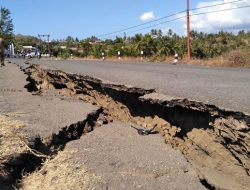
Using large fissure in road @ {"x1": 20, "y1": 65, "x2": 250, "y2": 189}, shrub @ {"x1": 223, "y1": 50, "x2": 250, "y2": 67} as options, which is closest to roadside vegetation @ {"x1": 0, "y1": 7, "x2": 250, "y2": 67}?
shrub @ {"x1": 223, "y1": 50, "x2": 250, "y2": 67}

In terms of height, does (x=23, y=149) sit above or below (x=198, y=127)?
below

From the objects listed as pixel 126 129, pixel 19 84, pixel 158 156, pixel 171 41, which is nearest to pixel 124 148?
pixel 158 156

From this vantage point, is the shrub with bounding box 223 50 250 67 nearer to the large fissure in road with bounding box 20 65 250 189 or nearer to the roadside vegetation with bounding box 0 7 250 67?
the roadside vegetation with bounding box 0 7 250 67

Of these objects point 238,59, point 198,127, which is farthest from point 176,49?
point 198,127

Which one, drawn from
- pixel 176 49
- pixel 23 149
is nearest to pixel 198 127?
pixel 23 149

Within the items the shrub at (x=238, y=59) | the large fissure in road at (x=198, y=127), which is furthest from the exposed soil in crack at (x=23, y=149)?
the shrub at (x=238, y=59)

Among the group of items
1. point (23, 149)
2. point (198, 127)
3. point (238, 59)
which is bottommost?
point (23, 149)

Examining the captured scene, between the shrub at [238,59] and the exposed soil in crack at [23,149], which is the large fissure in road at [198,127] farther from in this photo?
the shrub at [238,59]

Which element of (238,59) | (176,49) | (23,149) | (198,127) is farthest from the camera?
(176,49)

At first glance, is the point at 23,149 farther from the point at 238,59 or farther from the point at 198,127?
the point at 238,59

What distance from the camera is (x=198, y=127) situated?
222 inches

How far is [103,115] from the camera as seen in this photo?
301 inches

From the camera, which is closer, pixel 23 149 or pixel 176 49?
pixel 23 149

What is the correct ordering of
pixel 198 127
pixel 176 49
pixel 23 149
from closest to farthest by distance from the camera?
pixel 23 149
pixel 198 127
pixel 176 49
